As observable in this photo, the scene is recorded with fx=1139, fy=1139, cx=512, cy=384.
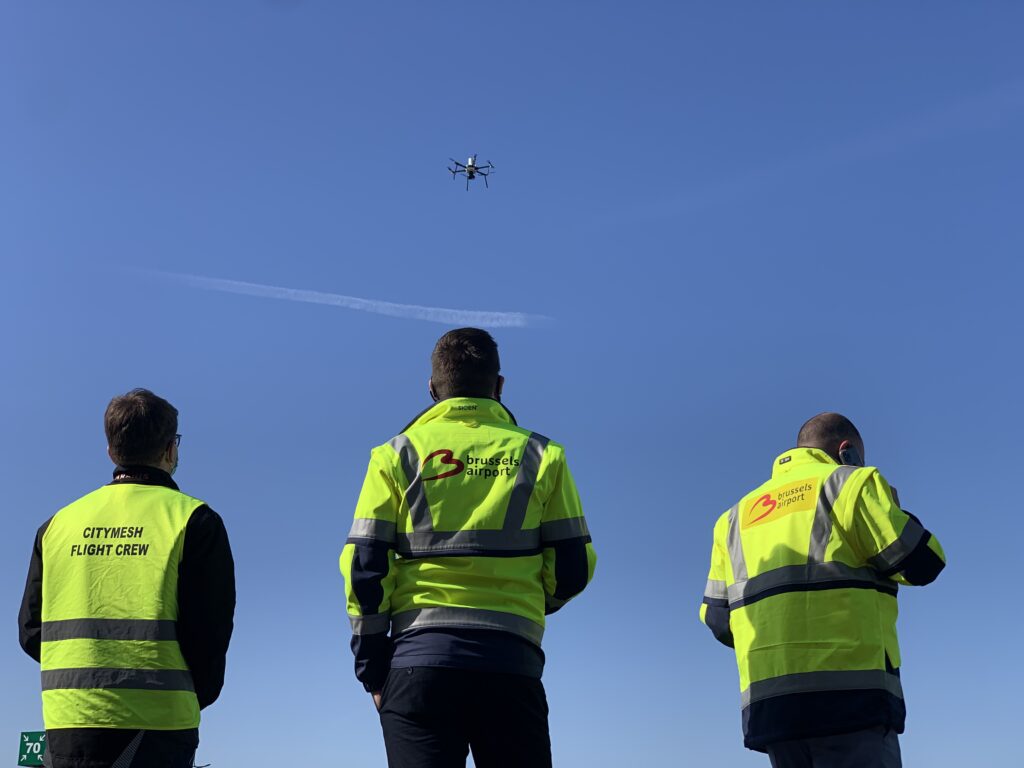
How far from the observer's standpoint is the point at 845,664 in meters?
6.29

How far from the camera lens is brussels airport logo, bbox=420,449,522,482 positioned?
18.8ft

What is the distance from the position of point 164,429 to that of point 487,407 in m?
1.71

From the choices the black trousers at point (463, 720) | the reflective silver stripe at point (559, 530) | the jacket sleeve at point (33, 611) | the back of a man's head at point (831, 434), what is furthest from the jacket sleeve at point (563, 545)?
the jacket sleeve at point (33, 611)

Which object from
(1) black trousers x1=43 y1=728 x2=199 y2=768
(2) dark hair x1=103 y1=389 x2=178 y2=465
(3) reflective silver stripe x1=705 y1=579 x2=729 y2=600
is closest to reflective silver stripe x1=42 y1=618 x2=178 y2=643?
(1) black trousers x1=43 y1=728 x2=199 y2=768

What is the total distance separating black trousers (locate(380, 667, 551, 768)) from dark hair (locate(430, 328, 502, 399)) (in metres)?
1.54

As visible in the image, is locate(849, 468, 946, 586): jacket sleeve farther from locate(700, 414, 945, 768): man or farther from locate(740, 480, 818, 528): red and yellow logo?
locate(740, 480, 818, 528): red and yellow logo

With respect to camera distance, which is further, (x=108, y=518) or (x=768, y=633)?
(x=768, y=633)

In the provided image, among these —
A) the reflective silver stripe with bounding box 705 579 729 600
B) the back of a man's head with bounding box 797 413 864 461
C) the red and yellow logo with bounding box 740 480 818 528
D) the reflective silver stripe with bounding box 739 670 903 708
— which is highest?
the back of a man's head with bounding box 797 413 864 461

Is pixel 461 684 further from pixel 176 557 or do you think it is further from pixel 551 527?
pixel 176 557

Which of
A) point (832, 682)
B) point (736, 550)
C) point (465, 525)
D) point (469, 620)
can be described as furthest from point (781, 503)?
point (469, 620)

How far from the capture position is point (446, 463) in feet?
18.9

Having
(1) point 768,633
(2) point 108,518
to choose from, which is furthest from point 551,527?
(2) point 108,518

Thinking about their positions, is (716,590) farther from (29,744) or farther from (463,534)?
(29,744)

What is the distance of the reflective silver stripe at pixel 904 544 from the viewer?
6289 mm
